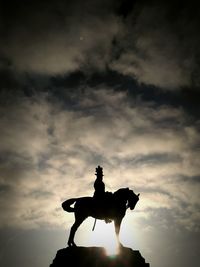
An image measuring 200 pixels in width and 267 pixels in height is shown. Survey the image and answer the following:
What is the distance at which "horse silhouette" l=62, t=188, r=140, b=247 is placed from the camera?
14148mm

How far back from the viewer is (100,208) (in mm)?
14188

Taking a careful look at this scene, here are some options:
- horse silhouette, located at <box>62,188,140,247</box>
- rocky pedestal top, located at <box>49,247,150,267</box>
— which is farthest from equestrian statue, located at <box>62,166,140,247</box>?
rocky pedestal top, located at <box>49,247,150,267</box>

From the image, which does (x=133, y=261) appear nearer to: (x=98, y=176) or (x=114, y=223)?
(x=114, y=223)

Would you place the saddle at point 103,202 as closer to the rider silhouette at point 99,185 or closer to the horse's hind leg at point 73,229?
the rider silhouette at point 99,185

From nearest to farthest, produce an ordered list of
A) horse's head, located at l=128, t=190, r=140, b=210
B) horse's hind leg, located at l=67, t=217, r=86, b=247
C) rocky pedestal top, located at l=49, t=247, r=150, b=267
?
rocky pedestal top, located at l=49, t=247, r=150, b=267, horse's hind leg, located at l=67, t=217, r=86, b=247, horse's head, located at l=128, t=190, r=140, b=210

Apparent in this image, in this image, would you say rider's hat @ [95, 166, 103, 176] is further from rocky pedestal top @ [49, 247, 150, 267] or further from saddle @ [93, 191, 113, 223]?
rocky pedestal top @ [49, 247, 150, 267]

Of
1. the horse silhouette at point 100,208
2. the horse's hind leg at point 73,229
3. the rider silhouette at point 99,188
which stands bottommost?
the horse's hind leg at point 73,229

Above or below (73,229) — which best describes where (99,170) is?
above

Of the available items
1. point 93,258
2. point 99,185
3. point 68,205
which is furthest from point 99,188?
point 93,258

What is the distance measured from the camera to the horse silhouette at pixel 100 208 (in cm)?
1415

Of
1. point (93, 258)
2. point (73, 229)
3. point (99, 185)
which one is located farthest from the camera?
point (99, 185)

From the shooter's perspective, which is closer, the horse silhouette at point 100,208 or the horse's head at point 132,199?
the horse silhouette at point 100,208

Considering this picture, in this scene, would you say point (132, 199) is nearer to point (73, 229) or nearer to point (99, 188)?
point (99, 188)

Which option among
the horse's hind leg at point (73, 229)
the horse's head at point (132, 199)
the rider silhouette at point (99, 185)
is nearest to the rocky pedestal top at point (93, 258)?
the horse's hind leg at point (73, 229)
